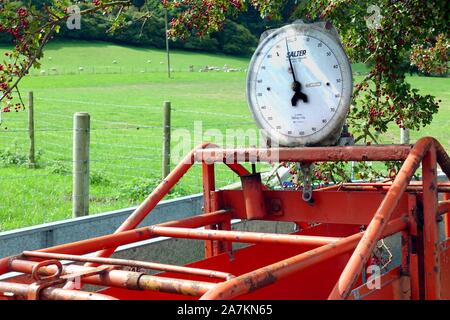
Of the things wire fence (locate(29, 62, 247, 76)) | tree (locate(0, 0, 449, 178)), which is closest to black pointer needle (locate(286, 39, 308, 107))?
tree (locate(0, 0, 449, 178))

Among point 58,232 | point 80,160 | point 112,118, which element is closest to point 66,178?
point 80,160

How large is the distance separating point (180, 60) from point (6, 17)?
6050 cm

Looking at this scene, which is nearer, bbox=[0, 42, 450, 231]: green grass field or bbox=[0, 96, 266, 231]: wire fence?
bbox=[0, 96, 266, 231]: wire fence

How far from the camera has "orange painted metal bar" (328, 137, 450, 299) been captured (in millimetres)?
2227

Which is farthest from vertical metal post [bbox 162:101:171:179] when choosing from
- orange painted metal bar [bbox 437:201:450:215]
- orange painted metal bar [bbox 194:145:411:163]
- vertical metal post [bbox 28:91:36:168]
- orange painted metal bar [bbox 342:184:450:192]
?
orange painted metal bar [bbox 437:201:450:215]

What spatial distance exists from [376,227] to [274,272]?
1.71 feet

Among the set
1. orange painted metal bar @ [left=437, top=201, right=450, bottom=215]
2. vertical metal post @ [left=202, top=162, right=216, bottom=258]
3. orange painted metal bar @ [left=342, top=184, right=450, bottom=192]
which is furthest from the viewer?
vertical metal post @ [left=202, top=162, right=216, bottom=258]

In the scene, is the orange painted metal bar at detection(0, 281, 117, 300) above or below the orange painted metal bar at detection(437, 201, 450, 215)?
below

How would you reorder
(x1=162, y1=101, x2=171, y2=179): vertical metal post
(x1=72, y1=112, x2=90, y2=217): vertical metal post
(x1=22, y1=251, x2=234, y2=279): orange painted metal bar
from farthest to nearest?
1. (x1=162, y1=101, x2=171, y2=179): vertical metal post
2. (x1=72, y1=112, x2=90, y2=217): vertical metal post
3. (x1=22, y1=251, x2=234, y2=279): orange painted metal bar

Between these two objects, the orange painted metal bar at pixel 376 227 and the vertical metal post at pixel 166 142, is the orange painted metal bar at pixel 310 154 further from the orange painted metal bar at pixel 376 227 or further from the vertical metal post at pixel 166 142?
the vertical metal post at pixel 166 142

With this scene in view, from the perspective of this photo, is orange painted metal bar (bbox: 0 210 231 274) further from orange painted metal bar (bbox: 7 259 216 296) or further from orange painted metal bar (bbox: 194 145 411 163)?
orange painted metal bar (bbox: 194 145 411 163)

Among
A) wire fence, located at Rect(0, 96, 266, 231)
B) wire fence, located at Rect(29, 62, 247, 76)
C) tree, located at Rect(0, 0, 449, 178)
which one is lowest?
wire fence, located at Rect(0, 96, 266, 231)

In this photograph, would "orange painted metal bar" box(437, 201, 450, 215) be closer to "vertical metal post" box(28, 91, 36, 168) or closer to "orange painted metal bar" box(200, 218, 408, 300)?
"orange painted metal bar" box(200, 218, 408, 300)
